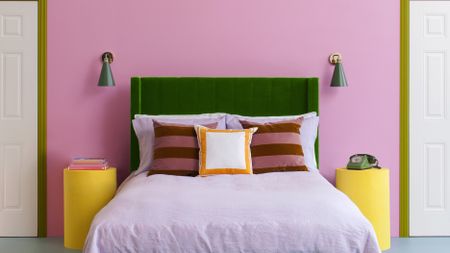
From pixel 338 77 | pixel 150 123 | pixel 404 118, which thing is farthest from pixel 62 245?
pixel 404 118

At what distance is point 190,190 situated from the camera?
407cm

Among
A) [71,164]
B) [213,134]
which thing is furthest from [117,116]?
[213,134]

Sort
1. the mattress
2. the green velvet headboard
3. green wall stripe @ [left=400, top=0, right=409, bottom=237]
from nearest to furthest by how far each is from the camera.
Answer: the mattress, the green velvet headboard, green wall stripe @ [left=400, top=0, right=409, bottom=237]

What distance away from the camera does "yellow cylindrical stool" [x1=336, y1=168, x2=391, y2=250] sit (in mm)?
5145

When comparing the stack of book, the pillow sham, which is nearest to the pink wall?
the stack of book

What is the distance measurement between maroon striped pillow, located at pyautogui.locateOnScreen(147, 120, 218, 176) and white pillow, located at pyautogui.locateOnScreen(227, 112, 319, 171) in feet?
0.89

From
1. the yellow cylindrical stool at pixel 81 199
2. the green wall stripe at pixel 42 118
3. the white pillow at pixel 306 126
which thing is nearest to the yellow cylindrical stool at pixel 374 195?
the white pillow at pixel 306 126

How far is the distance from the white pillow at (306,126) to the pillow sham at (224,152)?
39 cm

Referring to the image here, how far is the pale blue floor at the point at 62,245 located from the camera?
16.9 ft

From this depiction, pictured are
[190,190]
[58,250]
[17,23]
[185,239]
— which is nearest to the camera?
[185,239]
